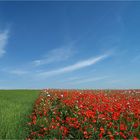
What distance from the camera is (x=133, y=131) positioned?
7.07m

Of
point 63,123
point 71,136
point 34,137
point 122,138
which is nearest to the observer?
point 122,138

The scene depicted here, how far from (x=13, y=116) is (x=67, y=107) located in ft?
7.72

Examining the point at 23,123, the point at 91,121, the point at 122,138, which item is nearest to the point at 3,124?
the point at 23,123

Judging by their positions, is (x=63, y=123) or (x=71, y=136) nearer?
(x=71, y=136)

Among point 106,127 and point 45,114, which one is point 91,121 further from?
point 45,114

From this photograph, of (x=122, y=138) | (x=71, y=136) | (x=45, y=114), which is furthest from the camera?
(x=45, y=114)

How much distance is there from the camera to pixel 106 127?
750 cm

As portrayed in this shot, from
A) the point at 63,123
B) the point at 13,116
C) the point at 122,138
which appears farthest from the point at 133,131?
the point at 13,116

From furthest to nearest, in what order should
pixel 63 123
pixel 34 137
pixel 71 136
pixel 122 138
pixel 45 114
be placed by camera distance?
pixel 45 114 < pixel 63 123 < pixel 34 137 < pixel 71 136 < pixel 122 138

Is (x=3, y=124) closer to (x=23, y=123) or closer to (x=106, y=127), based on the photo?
(x=23, y=123)

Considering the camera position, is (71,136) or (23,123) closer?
(71,136)

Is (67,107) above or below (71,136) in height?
above

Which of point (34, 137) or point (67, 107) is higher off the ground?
point (67, 107)

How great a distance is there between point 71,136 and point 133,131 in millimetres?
1751
